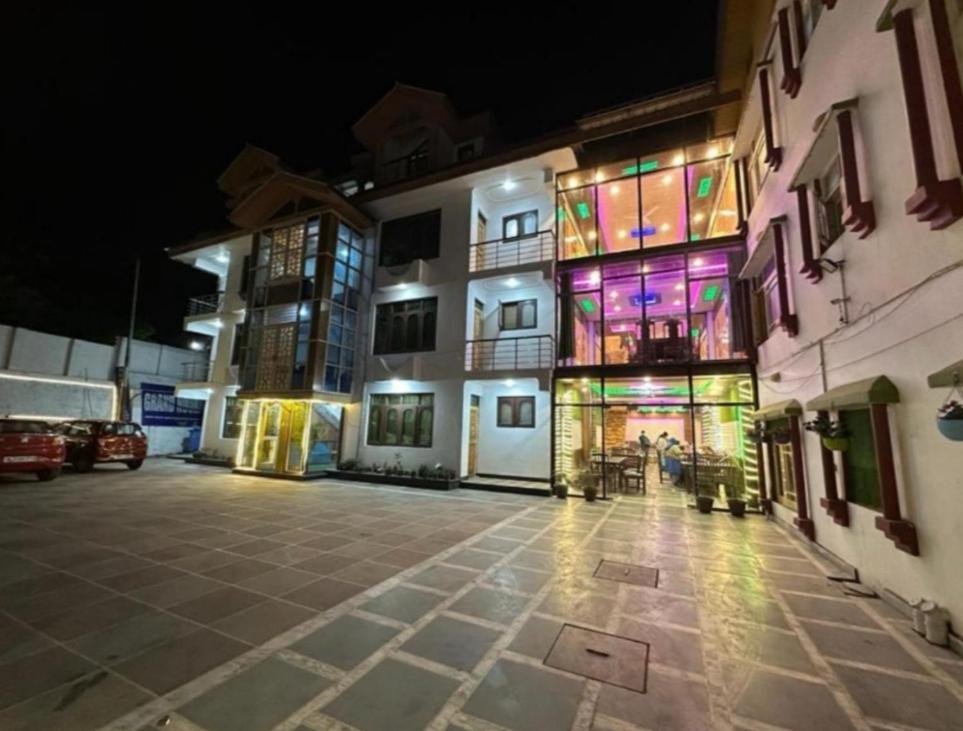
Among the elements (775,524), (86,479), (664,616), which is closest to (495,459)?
(775,524)

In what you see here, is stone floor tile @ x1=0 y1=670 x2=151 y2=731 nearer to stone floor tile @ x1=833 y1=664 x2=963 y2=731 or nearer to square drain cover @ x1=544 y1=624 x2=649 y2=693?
square drain cover @ x1=544 y1=624 x2=649 y2=693

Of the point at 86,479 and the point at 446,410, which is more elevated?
the point at 446,410

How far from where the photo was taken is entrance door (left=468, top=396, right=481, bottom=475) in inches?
513

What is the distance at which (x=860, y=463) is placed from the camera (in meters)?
5.29

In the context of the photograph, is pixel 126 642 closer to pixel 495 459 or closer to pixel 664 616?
pixel 664 616

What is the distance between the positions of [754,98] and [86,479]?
20742mm

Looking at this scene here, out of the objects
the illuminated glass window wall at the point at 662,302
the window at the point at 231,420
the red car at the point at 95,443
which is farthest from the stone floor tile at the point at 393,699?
the window at the point at 231,420

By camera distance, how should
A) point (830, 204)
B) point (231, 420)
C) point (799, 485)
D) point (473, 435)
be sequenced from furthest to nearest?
1. point (231, 420)
2. point (473, 435)
3. point (799, 485)
4. point (830, 204)

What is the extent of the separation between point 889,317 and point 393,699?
6.14m

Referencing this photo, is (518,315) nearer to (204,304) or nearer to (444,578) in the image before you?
(444,578)

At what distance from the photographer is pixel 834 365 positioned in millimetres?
5750

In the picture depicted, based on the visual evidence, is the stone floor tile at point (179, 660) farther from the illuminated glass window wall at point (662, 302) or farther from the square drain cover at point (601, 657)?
the illuminated glass window wall at point (662, 302)

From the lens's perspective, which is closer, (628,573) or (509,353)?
(628,573)

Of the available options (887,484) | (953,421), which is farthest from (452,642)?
(887,484)
